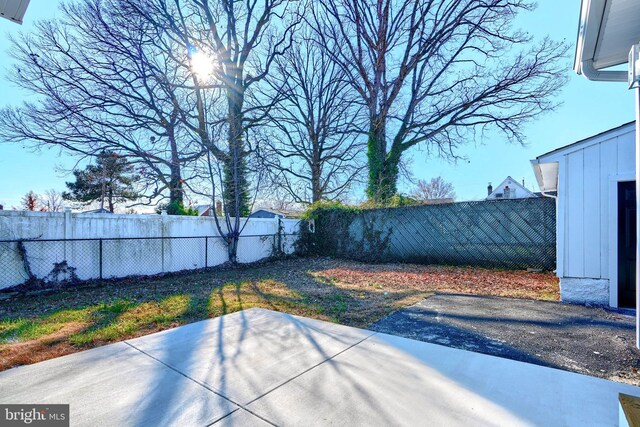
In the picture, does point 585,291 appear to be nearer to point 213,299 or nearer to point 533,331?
point 533,331

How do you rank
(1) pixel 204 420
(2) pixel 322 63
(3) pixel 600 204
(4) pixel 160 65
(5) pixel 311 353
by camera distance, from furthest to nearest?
1. (2) pixel 322 63
2. (4) pixel 160 65
3. (3) pixel 600 204
4. (5) pixel 311 353
5. (1) pixel 204 420

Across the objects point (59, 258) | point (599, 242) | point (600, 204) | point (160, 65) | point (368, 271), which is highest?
point (160, 65)

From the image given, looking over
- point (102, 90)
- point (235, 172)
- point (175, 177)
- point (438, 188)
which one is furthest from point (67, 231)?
point (438, 188)

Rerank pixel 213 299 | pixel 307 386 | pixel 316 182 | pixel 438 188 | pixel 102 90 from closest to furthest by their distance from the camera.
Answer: pixel 307 386, pixel 213 299, pixel 102 90, pixel 316 182, pixel 438 188

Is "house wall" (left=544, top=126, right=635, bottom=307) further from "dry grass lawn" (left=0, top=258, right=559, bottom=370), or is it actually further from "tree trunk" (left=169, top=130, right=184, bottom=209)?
"tree trunk" (left=169, top=130, right=184, bottom=209)

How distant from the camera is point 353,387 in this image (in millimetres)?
1960

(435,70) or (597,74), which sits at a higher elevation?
(435,70)

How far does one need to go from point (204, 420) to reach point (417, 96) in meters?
15.4

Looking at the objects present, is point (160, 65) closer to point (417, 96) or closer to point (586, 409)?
point (417, 96)

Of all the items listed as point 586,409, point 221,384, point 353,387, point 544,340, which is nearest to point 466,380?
point 586,409

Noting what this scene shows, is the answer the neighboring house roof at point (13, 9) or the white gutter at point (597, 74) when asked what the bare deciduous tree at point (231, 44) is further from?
the white gutter at point (597, 74)

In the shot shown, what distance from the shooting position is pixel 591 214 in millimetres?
4094

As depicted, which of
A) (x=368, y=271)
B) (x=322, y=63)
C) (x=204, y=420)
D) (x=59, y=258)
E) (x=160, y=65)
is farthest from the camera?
(x=322, y=63)

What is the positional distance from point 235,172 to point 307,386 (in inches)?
326
